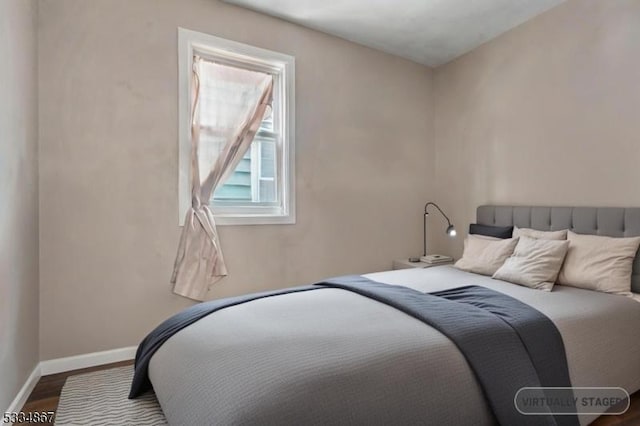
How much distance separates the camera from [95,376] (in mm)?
2209

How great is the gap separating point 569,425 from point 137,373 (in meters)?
2.04

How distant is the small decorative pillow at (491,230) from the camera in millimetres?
2935

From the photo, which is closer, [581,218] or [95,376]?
[95,376]

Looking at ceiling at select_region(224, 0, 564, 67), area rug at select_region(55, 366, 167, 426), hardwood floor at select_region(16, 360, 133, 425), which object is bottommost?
hardwood floor at select_region(16, 360, 133, 425)

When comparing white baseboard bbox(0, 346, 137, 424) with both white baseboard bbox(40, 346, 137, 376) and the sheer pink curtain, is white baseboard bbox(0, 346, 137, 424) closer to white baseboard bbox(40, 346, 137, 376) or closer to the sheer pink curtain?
white baseboard bbox(40, 346, 137, 376)

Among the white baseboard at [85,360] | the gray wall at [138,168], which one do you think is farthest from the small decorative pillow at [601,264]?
the white baseboard at [85,360]

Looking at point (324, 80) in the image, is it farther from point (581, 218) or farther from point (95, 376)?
point (95, 376)

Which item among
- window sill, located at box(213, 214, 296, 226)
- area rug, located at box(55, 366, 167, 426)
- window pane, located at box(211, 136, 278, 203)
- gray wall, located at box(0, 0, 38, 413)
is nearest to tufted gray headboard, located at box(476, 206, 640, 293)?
window sill, located at box(213, 214, 296, 226)

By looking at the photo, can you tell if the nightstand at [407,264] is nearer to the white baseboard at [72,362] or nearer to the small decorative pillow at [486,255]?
the small decorative pillow at [486,255]

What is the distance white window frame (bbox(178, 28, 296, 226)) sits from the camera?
2.66 m

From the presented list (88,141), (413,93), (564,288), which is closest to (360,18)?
(413,93)

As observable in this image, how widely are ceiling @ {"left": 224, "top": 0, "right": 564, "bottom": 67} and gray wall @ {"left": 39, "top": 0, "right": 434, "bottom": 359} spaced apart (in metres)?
0.17

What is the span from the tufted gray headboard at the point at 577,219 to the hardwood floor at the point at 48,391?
327 cm

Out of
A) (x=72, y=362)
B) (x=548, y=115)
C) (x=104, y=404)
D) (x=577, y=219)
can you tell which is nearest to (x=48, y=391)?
(x=72, y=362)
